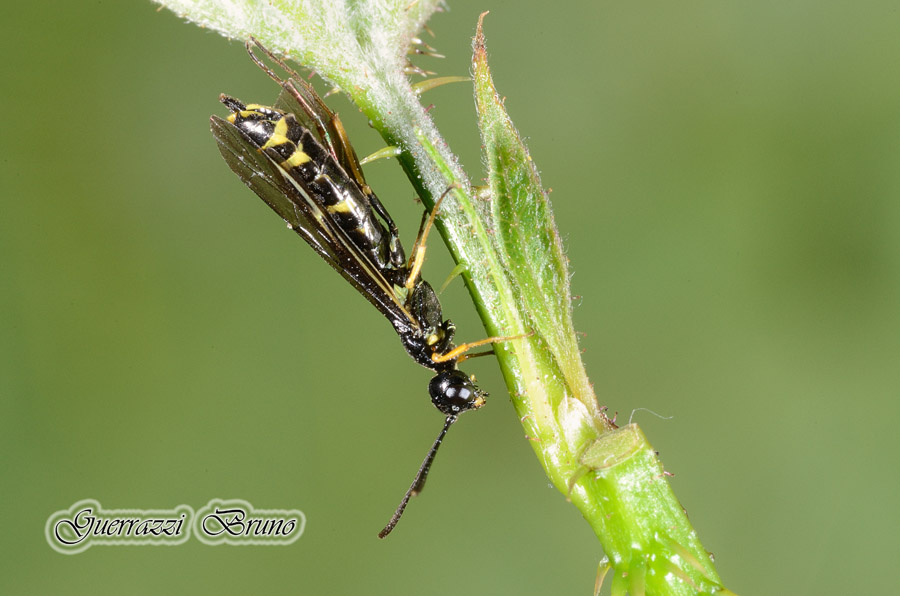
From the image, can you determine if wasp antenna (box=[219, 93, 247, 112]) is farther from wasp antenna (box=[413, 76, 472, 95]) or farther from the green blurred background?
the green blurred background

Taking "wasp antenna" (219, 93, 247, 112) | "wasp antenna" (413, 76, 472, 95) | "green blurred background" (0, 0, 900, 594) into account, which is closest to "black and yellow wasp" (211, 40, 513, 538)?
"wasp antenna" (219, 93, 247, 112)

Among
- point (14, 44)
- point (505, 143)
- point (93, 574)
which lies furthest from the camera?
point (14, 44)

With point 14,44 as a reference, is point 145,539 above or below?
below

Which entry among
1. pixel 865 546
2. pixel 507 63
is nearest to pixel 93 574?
pixel 507 63

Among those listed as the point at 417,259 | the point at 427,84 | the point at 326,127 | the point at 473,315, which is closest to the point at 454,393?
the point at 417,259

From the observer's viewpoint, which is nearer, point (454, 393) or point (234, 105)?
point (234, 105)

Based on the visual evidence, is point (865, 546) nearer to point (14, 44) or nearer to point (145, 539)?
point (145, 539)

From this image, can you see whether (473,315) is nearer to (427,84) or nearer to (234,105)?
(234,105)
